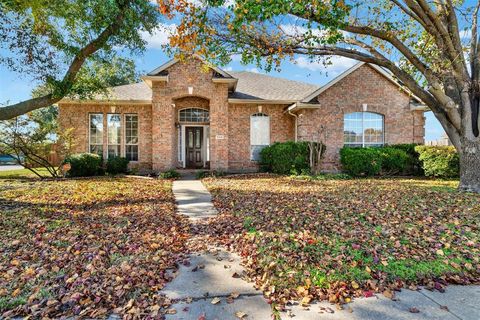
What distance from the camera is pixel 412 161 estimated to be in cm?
1489

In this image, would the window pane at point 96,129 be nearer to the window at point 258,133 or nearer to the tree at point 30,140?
the tree at point 30,140

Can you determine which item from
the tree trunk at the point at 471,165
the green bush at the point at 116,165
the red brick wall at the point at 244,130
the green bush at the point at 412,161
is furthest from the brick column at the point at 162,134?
the tree trunk at the point at 471,165

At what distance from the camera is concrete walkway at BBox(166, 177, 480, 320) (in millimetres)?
2775

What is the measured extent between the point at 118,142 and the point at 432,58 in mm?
14846

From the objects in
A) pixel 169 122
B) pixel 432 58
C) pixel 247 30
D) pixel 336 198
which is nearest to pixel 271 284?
pixel 336 198

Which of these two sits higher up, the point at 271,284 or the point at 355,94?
the point at 355,94

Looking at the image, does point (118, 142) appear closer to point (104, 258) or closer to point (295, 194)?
point (295, 194)

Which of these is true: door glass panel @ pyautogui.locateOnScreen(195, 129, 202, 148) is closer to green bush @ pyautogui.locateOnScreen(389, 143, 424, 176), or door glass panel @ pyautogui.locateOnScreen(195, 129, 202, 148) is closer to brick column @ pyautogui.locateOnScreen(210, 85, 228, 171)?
brick column @ pyautogui.locateOnScreen(210, 85, 228, 171)

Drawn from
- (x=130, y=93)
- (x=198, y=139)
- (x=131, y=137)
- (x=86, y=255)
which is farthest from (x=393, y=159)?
(x=130, y=93)

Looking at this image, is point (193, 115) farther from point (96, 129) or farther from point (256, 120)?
point (96, 129)

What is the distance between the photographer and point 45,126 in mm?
13781

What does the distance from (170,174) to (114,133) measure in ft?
15.9

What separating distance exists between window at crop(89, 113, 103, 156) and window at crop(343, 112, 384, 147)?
13.3 meters

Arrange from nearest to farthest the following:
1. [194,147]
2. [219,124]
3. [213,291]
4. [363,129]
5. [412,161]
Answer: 1. [213,291]
2. [412,161]
3. [219,124]
4. [363,129]
5. [194,147]
